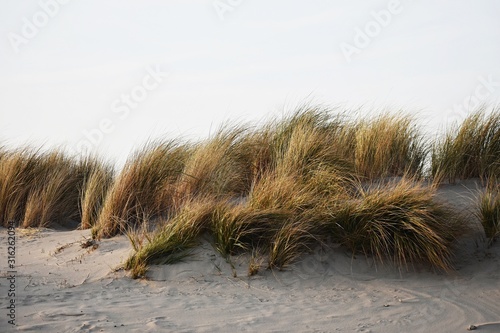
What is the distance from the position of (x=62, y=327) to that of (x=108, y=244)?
2324mm

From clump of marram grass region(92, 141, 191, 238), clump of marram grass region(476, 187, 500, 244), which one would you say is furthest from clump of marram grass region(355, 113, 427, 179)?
clump of marram grass region(92, 141, 191, 238)

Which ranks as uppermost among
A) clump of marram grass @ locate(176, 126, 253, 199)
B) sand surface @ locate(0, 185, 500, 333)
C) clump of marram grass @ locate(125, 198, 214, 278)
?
clump of marram grass @ locate(176, 126, 253, 199)

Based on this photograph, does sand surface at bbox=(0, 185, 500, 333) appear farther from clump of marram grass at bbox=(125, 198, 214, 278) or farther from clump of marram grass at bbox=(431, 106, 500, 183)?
clump of marram grass at bbox=(431, 106, 500, 183)

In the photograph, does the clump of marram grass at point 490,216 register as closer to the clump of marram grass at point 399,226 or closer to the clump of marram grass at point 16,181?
the clump of marram grass at point 399,226

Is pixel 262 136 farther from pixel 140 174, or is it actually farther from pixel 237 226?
pixel 237 226

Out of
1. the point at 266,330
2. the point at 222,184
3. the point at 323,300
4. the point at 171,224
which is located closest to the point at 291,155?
the point at 222,184

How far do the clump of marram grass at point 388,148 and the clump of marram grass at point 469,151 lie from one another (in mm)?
296

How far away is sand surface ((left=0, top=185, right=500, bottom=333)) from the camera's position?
4.91 metres

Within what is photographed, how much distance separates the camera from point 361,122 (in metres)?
9.18

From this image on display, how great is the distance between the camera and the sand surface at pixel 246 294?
A: 16.1 ft

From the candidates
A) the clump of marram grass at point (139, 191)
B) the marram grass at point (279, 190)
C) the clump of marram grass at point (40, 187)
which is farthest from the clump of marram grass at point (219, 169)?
the clump of marram grass at point (40, 187)

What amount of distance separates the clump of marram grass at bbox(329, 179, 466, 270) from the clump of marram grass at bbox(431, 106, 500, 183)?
5.68 ft

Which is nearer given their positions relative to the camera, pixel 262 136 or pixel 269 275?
pixel 269 275

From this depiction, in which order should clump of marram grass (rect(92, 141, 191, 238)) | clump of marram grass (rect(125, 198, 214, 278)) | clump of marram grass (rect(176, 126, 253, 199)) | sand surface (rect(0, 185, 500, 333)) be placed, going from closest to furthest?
1. sand surface (rect(0, 185, 500, 333))
2. clump of marram grass (rect(125, 198, 214, 278))
3. clump of marram grass (rect(92, 141, 191, 238))
4. clump of marram grass (rect(176, 126, 253, 199))
